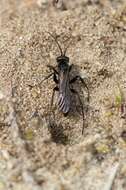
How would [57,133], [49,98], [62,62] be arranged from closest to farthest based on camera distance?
1. [57,133]
2. [49,98]
3. [62,62]

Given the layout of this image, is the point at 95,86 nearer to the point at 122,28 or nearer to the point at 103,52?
the point at 103,52

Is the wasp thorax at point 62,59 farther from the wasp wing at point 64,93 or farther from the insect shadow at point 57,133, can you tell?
the insect shadow at point 57,133

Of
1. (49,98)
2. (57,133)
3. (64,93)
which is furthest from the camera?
(49,98)

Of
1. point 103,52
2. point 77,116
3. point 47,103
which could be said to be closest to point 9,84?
point 47,103

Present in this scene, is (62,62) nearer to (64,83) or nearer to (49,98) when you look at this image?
(64,83)

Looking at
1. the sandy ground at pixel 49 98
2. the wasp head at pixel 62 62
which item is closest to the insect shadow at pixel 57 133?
the sandy ground at pixel 49 98

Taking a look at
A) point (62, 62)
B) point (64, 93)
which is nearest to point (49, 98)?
point (64, 93)

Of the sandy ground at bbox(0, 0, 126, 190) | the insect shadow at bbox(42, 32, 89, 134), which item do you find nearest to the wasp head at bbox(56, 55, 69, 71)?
the insect shadow at bbox(42, 32, 89, 134)

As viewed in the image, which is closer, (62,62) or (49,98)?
(49,98)
